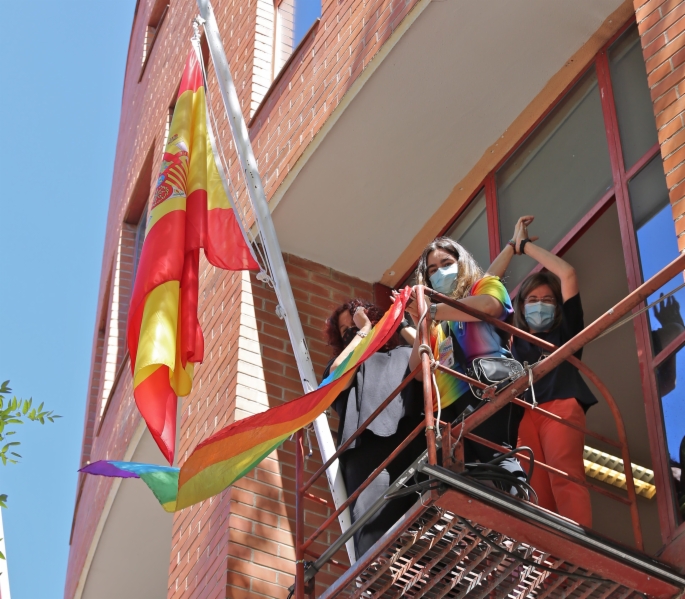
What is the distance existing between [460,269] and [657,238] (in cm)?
104

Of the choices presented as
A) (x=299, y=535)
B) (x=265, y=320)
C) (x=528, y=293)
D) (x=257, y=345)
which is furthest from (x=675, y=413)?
(x=265, y=320)

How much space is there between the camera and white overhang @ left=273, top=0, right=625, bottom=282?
25.8 feet

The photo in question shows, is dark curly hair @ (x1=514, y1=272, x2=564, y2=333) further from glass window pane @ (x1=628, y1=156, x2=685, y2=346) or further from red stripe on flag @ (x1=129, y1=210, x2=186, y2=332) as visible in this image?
red stripe on flag @ (x1=129, y1=210, x2=186, y2=332)

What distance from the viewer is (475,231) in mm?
8664

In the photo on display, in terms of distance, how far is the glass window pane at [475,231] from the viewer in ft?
27.8

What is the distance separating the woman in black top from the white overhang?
2.00 m

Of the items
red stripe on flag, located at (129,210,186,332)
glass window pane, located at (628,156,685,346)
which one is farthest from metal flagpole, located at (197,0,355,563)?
glass window pane, located at (628,156,685,346)

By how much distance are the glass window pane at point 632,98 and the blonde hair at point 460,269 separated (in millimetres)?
1274

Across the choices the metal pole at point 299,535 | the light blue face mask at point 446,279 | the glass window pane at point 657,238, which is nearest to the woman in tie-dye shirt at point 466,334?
the light blue face mask at point 446,279

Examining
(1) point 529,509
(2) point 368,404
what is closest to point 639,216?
(2) point 368,404

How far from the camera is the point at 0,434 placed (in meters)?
6.14

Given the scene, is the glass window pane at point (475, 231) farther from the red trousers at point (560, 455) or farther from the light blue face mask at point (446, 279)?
the red trousers at point (560, 455)

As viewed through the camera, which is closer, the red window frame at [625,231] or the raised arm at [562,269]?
the red window frame at [625,231]

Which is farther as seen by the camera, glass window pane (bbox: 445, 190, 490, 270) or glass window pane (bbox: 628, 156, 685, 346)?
glass window pane (bbox: 445, 190, 490, 270)
